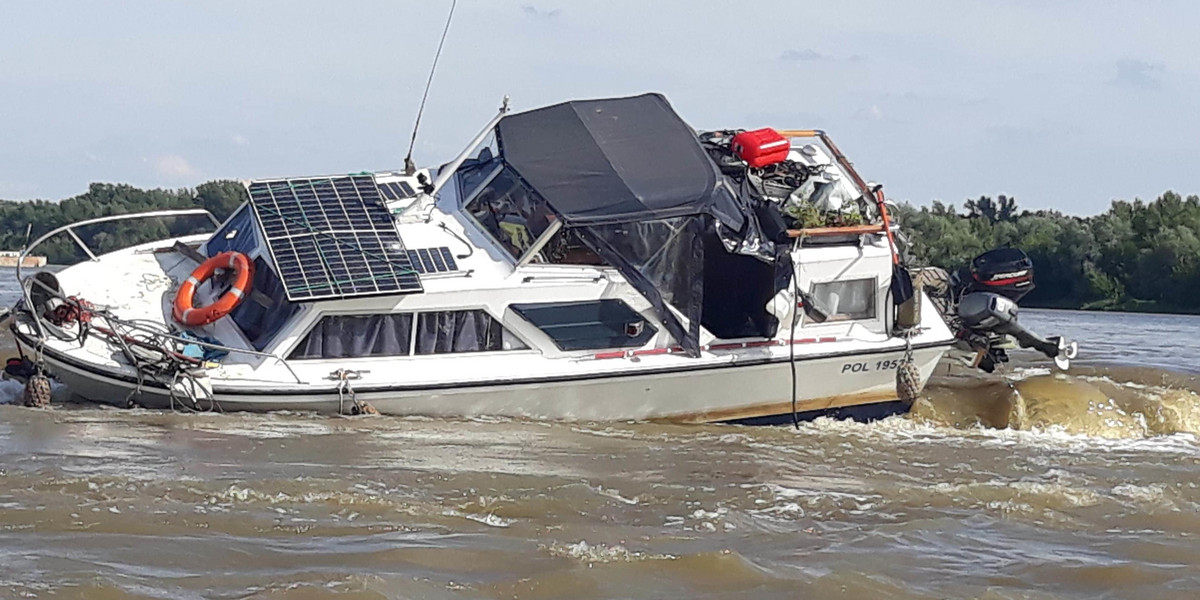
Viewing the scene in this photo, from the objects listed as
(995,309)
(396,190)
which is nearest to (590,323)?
(396,190)

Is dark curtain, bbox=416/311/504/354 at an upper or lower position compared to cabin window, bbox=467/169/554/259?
lower

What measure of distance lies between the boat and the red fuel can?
0.07ft

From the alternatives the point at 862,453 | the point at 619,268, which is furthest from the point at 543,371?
the point at 862,453

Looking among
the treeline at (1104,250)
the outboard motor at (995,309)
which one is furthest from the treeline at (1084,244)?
the outboard motor at (995,309)

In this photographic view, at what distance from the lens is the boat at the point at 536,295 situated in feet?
37.7

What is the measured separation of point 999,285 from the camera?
14.5 meters

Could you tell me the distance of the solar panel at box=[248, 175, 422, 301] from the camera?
11.5 metres

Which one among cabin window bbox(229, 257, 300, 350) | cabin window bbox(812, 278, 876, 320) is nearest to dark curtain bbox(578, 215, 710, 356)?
cabin window bbox(812, 278, 876, 320)

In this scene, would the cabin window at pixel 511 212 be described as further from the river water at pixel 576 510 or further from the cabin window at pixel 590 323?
the river water at pixel 576 510

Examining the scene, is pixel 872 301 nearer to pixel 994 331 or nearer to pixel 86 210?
pixel 994 331

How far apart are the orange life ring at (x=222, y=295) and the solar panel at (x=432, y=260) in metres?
1.42

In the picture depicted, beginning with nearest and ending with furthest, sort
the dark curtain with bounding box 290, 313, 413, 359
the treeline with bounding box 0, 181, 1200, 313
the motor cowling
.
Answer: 1. the dark curtain with bounding box 290, 313, 413, 359
2. the motor cowling
3. the treeline with bounding box 0, 181, 1200, 313

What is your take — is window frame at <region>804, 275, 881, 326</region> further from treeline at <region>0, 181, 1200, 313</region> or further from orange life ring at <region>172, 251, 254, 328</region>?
treeline at <region>0, 181, 1200, 313</region>

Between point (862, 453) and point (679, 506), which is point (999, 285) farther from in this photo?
point (679, 506)
